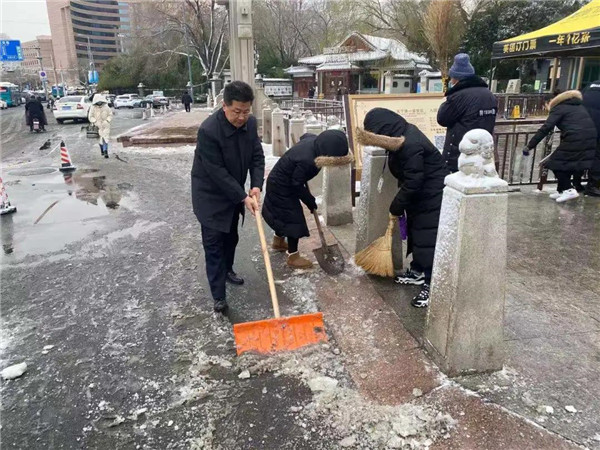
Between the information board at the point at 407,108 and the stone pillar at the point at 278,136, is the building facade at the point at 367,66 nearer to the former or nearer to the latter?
the stone pillar at the point at 278,136

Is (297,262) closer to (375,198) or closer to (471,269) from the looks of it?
(375,198)

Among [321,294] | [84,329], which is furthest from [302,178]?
[84,329]

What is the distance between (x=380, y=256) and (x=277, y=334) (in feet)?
4.21

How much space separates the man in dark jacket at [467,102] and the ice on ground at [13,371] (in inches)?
178

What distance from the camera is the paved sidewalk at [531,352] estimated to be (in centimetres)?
237

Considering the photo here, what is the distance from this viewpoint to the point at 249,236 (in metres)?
5.72

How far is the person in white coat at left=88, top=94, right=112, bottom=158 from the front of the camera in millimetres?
12164

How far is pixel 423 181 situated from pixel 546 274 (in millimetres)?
1692

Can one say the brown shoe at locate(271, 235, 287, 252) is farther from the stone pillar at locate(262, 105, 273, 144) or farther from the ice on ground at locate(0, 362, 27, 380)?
the stone pillar at locate(262, 105, 273, 144)

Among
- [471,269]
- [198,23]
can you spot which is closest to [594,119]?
[471,269]

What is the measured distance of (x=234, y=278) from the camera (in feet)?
14.2

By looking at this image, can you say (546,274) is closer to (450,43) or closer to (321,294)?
(321,294)

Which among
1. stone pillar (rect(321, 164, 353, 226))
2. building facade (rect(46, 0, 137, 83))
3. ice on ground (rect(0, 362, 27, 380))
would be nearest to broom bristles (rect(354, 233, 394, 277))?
stone pillar (rect(321, 164, 353, 226))

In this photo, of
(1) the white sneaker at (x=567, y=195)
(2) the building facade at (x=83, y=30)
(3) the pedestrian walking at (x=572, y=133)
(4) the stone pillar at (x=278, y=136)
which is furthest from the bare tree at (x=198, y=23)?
(2) the building facade at (x=83, y=30)
